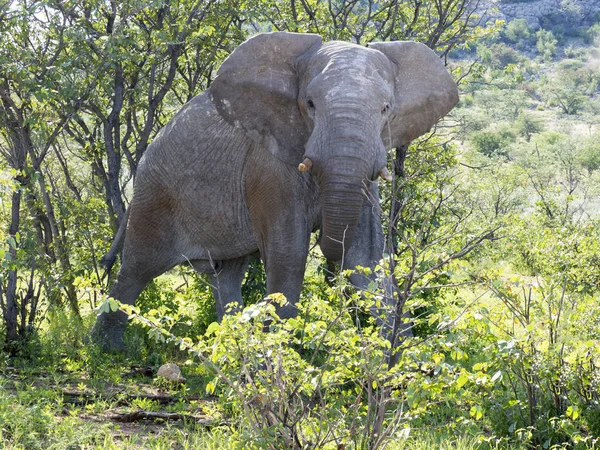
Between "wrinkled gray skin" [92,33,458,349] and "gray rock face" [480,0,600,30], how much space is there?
111901mm

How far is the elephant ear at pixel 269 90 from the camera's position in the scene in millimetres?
6012

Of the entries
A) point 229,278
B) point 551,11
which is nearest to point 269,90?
point 229,278

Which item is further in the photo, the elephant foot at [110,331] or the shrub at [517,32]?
the shrub at [517,32]

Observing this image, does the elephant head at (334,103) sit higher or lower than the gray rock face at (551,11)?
lower

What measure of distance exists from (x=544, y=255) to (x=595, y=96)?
91.0 meters

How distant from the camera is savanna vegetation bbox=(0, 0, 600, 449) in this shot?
143 inches

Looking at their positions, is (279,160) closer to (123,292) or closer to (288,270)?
(288,270)

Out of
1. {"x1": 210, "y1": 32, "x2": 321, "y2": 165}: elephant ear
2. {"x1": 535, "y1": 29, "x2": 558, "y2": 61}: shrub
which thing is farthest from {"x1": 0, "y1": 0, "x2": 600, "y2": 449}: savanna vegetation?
{"x1": 535, "y1": 29, "x2": 558, "y2": 61}: shrub

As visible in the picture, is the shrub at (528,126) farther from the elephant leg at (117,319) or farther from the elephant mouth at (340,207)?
the elephant mouth at (340,207)

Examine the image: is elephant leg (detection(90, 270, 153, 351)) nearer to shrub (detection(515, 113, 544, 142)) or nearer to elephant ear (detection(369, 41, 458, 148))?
elephant ear (detection(369, 41, 458, 148))

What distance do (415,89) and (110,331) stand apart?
3281 millimetres

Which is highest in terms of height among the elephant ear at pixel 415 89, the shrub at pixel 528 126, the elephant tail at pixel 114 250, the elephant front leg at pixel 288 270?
the shrub at pixel 528 126

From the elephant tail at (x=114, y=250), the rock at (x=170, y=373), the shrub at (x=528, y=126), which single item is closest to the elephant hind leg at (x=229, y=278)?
the elephant tail at (x=114, y=250)

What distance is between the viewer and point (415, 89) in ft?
20.2
